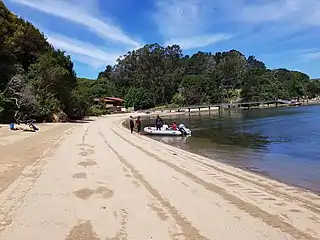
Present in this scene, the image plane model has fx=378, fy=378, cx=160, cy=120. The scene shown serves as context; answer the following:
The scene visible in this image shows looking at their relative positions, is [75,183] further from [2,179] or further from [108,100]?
[108,100]

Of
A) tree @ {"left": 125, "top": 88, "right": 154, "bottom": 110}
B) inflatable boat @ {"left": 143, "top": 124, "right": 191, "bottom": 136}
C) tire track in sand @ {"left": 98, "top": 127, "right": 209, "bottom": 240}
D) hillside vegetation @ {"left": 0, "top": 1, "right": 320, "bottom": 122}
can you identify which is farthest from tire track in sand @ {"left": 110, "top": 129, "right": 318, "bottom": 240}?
tree @ {"left": 125, "top": 88, "right": 154, "bottom": 110}

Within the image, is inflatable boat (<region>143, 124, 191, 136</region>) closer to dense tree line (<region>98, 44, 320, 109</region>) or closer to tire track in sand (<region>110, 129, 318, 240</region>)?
tire track in sand (<region>110, 129, 318, 240</region>)

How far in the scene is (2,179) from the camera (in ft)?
41.5

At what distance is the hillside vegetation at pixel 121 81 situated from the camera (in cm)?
4866

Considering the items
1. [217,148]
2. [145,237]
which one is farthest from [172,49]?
[145,237]

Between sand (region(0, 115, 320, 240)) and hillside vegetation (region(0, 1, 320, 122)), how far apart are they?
31.9 m

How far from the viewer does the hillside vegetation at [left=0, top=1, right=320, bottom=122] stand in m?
48.7

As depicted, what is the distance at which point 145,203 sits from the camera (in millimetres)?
9750

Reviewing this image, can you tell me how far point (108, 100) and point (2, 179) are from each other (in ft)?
352

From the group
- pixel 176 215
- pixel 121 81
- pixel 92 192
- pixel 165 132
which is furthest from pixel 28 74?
pixel 121 81

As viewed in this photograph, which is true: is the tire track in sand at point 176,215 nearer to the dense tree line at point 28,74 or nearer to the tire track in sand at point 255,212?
the tire track in sand at point 255,212

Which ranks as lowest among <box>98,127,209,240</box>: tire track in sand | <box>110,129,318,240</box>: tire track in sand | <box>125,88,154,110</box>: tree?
<box>110,129,318,240</box>: tire track in sand

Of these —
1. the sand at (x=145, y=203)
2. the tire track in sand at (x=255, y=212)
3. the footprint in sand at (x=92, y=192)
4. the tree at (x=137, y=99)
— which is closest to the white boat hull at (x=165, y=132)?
the sand at (x=145, y=203)

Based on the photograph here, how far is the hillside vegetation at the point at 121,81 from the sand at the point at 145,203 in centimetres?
3192
